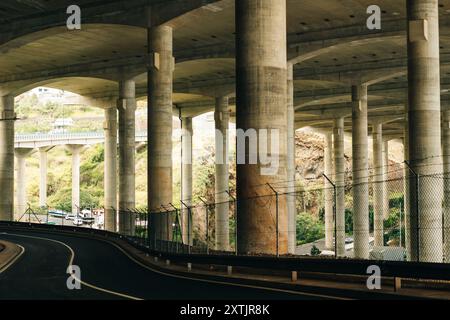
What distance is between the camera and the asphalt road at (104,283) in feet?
54.6

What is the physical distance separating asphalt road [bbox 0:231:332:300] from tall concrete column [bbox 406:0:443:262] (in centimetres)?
1326

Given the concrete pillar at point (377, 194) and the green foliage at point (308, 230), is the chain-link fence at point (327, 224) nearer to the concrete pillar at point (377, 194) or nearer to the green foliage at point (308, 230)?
the green foliage at point (308, 230)

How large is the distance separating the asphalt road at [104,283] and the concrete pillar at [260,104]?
2911mm

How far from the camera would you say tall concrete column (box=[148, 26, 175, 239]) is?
38.8m

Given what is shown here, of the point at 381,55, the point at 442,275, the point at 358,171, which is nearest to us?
the point at 442,275

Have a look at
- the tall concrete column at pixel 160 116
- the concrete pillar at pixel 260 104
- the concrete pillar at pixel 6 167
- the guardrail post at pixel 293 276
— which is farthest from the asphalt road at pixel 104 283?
the concrete pillar at pixel 6 167

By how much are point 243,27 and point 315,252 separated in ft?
215

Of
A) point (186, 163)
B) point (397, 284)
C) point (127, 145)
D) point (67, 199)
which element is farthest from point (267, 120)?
point (67, 199)

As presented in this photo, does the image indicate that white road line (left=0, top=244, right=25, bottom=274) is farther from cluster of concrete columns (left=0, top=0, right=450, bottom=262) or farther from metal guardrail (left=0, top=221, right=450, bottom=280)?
metal guardrail (left=0, top=221, right=450, bottom=280)

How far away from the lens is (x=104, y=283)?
2053 cm

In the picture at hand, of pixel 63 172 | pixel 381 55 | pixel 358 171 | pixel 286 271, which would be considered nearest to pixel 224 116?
pixel 358 171

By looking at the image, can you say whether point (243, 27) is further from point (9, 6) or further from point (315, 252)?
point (315, 252)

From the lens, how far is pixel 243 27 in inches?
882

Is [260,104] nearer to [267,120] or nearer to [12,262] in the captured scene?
[267,120]
